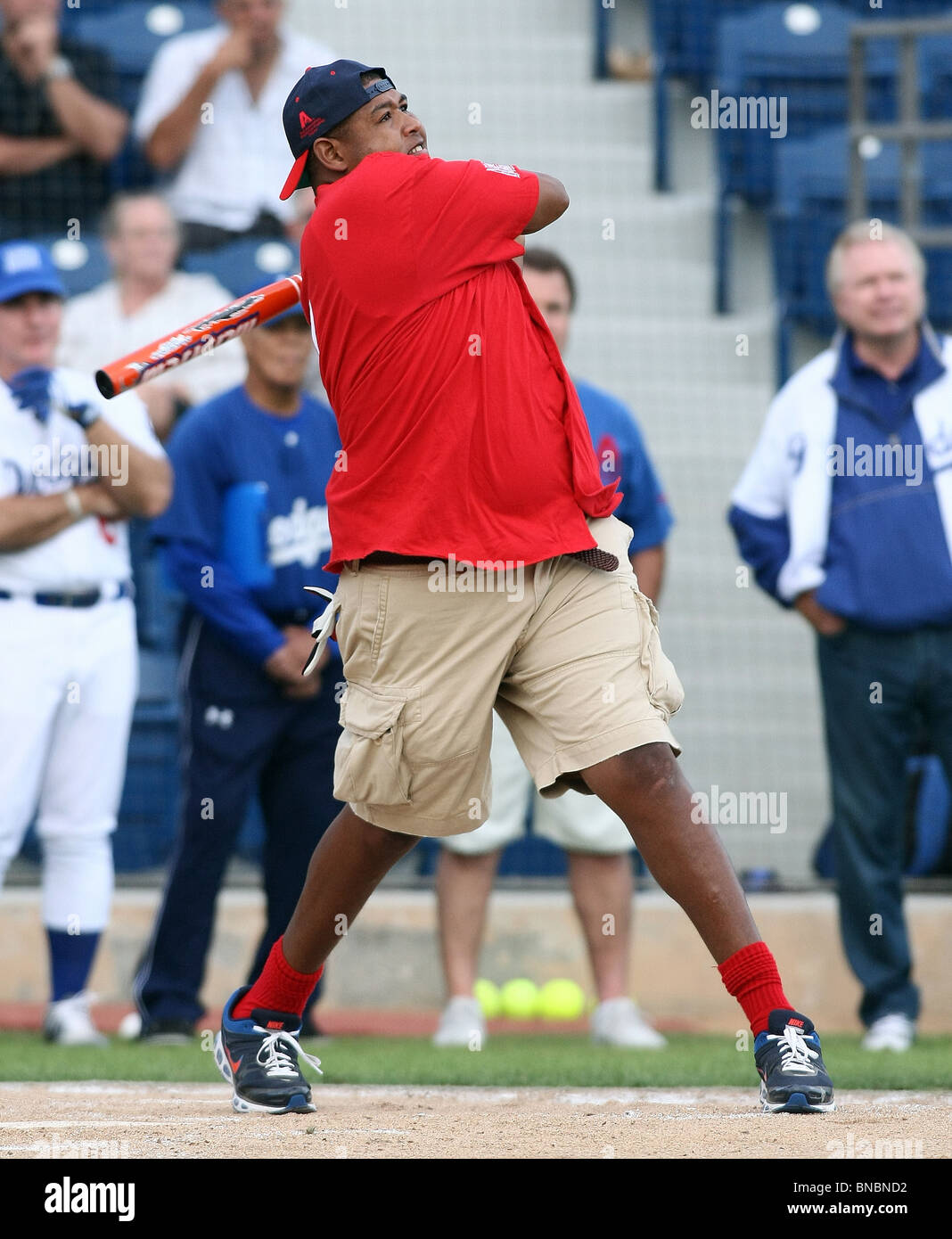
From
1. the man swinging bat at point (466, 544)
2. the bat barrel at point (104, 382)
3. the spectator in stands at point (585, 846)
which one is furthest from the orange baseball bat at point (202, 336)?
the spectator in stands at point (585, 846)

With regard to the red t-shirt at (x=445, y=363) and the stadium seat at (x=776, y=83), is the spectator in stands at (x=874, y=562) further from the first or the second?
the stadium seat at (x=776, y=83)

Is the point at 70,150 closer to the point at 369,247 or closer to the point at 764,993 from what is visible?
the point at 369,247

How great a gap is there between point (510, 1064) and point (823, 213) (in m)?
4.73

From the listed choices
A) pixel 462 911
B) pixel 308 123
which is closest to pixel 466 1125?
pixel 308 123

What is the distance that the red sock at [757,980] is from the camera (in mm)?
3391

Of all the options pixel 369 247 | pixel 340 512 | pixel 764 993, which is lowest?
pixel 764 993

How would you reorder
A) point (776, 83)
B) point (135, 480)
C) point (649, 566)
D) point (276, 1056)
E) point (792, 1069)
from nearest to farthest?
point (792, 1069) → point (276, 1056) → point (135, 480) → point (649, 566) → point (776, 83)

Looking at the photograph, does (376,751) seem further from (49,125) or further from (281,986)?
(49,125)

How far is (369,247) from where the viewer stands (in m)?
3.37

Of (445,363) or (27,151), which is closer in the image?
(445,363)

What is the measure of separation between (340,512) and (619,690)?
2.08ft

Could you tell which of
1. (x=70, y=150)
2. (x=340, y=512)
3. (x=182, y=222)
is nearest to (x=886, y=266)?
(x=340, y=512)

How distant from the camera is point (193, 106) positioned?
8.05m

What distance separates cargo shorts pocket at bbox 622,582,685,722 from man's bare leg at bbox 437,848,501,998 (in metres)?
2.14
